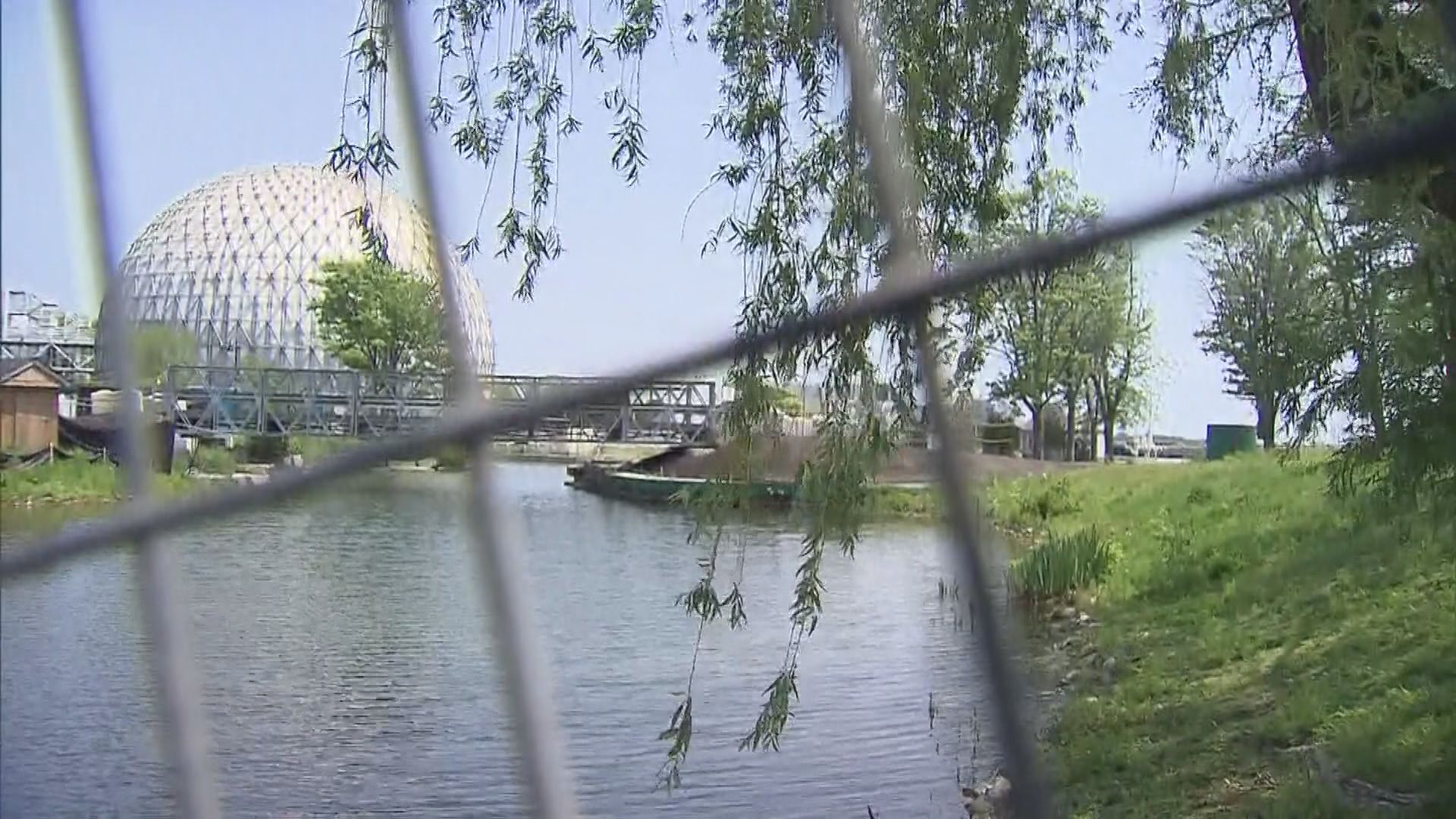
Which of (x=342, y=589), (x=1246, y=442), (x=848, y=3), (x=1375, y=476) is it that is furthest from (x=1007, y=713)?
(x=342, y=589)

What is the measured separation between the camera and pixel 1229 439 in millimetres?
3139

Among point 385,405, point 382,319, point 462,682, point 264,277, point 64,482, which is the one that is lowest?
point 462,682

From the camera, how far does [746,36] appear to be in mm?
2510

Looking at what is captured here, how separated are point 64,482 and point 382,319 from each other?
0.68 meters

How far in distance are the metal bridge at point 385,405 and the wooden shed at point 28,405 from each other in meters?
0.28

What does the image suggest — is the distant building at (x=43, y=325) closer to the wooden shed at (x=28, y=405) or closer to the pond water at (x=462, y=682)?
the wooden shed at (x=28, y=405)

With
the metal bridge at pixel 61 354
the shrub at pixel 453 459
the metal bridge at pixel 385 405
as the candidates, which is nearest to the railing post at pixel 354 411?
the metal bridge at pixel 385 405

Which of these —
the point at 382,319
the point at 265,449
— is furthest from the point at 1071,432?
the point at 265,449

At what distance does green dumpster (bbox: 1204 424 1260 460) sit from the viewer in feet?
8.44

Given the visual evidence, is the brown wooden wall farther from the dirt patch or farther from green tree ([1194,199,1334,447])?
green tree ([1194,199,1334,447])

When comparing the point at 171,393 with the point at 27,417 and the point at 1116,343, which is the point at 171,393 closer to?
the point at 27,417

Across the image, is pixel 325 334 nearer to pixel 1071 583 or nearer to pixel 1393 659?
pixel 1393 659

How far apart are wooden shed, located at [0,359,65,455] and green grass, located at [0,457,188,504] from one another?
0.19 feet

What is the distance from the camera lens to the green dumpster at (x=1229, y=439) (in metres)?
2.57
